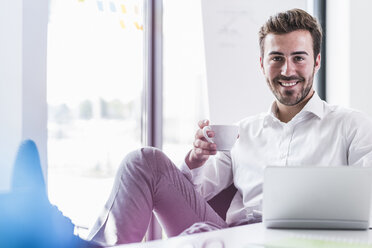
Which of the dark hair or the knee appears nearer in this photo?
the knee

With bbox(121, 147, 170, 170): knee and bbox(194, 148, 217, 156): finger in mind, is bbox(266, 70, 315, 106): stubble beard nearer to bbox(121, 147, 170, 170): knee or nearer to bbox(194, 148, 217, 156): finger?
bbox(194, 148, 217, 156): finger

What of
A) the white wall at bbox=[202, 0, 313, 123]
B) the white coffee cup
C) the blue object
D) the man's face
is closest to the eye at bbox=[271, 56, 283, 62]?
the man's face

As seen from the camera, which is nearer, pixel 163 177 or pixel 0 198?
pixel 0 198

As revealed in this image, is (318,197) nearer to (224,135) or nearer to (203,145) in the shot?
(224,135)

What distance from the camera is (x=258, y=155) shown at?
82.1 inches

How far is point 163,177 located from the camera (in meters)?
1.76

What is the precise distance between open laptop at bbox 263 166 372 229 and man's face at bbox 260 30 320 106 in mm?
1024

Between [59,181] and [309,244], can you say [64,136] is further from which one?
[309,244]

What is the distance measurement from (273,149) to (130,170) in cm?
70

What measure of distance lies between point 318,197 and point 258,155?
0.98m

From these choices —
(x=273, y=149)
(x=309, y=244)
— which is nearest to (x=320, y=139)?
(x=273, y=149)

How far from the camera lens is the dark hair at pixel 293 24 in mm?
2117

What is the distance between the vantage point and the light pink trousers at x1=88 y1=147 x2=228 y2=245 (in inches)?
60.4

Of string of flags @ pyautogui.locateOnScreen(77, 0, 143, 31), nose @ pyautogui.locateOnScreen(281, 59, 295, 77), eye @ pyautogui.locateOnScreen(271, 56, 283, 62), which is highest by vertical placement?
string of flags @ pyautogui.locateOnScreen(77, 0, 143, 31)
